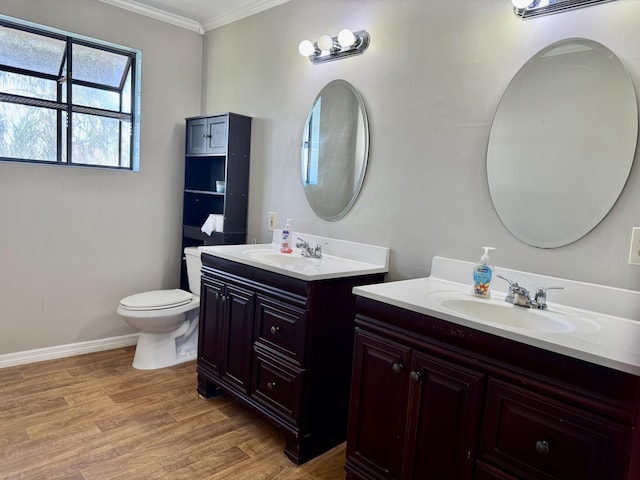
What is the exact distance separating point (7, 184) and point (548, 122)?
117 inches

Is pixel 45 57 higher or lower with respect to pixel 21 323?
higher

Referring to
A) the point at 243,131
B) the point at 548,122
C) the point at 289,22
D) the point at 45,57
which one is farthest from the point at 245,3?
the point at 548,122

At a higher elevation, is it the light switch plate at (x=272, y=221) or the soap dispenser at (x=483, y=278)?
the light switch plate at (x=272, y=221)

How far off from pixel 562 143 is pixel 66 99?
2.93m

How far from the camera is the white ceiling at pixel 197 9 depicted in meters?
2.86

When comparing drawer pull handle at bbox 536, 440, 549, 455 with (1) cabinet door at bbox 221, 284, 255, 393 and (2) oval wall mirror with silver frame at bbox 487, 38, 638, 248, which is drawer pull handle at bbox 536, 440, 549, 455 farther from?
(1) cabinet door at bbox 221, 284, 255, 393

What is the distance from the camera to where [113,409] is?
2289mm

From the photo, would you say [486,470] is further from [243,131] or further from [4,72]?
[4,72]

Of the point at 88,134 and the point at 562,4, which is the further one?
the point at 88,134

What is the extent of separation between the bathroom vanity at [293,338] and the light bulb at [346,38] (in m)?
1.07

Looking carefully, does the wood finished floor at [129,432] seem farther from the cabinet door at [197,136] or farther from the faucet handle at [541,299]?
the cabinet door at [197,136]

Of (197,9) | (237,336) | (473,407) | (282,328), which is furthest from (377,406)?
(197,9)

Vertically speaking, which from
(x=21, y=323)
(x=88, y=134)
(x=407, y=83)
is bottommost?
(x=21, y=323)

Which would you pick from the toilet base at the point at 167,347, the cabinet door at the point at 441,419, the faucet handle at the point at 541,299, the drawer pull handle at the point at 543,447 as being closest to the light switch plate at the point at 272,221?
the toilet base at the point at 167,347
